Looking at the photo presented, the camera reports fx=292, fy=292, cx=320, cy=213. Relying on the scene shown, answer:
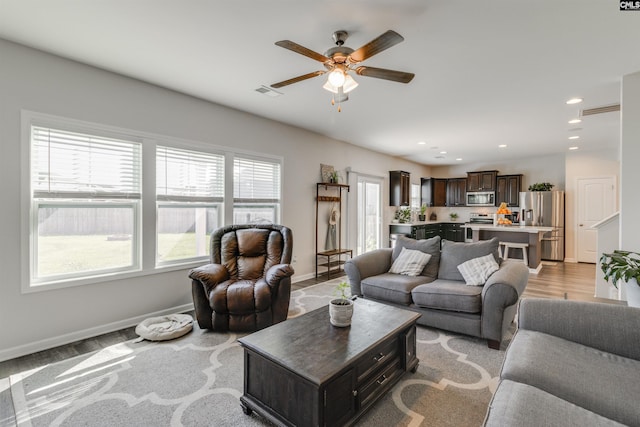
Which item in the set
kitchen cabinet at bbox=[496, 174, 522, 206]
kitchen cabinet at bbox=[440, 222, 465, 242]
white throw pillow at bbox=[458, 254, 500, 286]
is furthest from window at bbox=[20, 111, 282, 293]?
kitchen cabinet at bbox=[496, 174, 522, 206]

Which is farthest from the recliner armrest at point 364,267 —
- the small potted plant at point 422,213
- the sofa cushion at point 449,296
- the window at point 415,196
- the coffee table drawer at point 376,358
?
the window at point 415,196

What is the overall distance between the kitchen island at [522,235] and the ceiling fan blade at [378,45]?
5.14 m

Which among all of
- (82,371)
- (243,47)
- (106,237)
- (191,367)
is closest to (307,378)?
(191,367)

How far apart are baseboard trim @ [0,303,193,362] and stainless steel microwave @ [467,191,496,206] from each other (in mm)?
8540

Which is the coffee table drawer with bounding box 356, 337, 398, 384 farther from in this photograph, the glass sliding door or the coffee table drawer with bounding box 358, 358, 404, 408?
the glass sliding door

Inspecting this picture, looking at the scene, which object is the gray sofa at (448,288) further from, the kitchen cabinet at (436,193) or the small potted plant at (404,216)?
the kitchen cabinet at (436,193)

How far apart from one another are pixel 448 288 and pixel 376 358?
56.3 inches

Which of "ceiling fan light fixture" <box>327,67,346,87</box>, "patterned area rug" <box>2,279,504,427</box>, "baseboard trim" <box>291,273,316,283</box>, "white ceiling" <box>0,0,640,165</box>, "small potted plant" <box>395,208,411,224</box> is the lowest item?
"patterned area rug" <box>2,279,504,427</box>

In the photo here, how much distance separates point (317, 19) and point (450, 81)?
1.81 m

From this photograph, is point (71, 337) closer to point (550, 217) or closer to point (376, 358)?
point (376, 358)

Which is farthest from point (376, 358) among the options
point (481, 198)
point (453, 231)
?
point (453, 231)

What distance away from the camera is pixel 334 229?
5.89m

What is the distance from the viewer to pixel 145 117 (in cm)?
339

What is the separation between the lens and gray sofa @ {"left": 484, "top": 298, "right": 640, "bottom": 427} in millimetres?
1160
